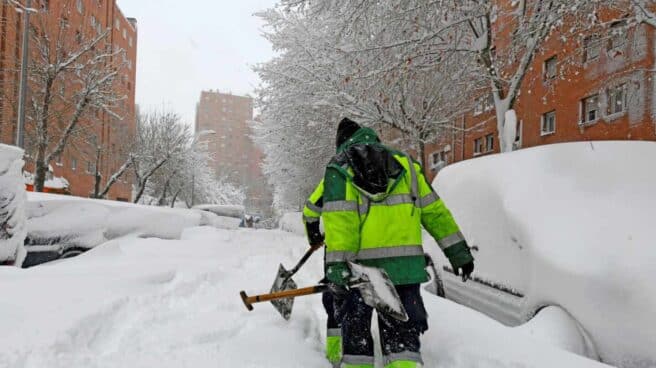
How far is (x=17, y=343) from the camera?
2.58m

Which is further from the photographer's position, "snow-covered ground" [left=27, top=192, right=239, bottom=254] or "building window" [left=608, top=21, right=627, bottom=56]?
"snow-covered ground" [left=27, top=192, right=239, bottom=254]

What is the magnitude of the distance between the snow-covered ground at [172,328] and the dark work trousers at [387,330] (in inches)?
14.6

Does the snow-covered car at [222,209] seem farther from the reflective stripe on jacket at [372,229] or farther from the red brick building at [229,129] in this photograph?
the red brick building at [229,129]

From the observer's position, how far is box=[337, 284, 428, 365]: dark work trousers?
86.9 inches

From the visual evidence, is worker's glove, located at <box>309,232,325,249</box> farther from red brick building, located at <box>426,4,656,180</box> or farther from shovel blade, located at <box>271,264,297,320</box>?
red brick building, located at <box>426,4,656,180</box>

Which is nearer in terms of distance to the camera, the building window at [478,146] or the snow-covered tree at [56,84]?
the snow-covered tree at [56,84]

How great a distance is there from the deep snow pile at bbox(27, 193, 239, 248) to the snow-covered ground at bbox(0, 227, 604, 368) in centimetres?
115

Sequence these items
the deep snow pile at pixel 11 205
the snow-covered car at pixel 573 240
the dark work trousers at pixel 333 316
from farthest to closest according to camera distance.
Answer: the deep snow pile at pixel 11 205 → the dark work trousers at pixel 333 316 → the snow-covered car at pixel 573 240

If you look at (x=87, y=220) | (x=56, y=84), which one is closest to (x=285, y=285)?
(x=87, y=220)

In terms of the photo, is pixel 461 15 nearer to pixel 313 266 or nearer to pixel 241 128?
pixel 313 266

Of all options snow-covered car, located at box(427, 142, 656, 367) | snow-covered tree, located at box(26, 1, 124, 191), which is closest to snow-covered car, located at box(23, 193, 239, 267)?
snow-covered car, located at box(427, 142, 656, 367)

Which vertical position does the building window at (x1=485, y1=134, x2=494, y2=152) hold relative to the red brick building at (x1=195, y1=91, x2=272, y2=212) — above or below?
below

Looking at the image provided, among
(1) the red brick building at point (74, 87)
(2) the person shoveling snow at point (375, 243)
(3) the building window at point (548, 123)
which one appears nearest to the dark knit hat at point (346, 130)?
(2) the person shoveling snow at point (375, 243)

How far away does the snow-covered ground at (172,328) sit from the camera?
244cm
